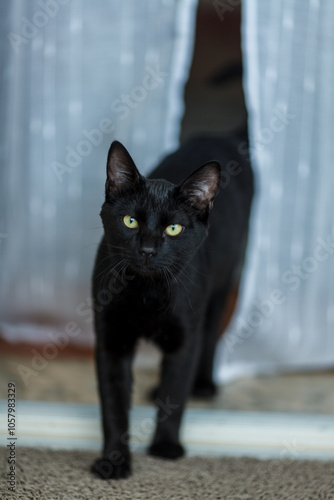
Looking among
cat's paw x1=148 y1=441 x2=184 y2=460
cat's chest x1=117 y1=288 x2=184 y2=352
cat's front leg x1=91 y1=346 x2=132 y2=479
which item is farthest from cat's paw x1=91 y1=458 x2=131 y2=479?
cat's chest x1=117 y1=288 x2=184 y2=352

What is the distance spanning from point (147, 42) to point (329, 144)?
0.62 metres

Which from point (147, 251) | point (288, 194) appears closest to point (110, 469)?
point (147, 251)

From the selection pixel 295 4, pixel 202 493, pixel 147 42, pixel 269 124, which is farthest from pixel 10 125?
pixel 202 493

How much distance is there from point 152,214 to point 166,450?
0.56 metres

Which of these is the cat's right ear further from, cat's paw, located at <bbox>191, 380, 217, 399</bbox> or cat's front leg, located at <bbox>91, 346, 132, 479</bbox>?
cat's paw, located at <bbox>191, 380, 217, 399</bbox>

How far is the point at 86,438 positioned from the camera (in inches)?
52.4

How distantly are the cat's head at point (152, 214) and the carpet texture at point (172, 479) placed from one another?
1.40 ft

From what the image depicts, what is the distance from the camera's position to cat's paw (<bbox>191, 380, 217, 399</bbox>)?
5.43 ft

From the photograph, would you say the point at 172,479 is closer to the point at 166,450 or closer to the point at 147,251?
the point at 166,450

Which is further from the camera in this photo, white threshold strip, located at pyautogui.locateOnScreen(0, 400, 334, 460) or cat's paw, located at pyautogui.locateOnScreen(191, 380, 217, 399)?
cat's paw, located at pyautogui.locateOnScreen(191, 380, 217, 399)

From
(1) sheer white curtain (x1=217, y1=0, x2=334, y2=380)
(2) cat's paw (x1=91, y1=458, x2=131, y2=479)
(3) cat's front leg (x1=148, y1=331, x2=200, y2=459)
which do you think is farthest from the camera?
(1) sheer white curtain (x1=217, y1=0, x2=334, y2=380)

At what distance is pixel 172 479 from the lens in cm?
115

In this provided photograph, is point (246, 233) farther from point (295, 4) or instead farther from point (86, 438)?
point (86, 438)

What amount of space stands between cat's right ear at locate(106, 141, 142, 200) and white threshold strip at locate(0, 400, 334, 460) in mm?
584
